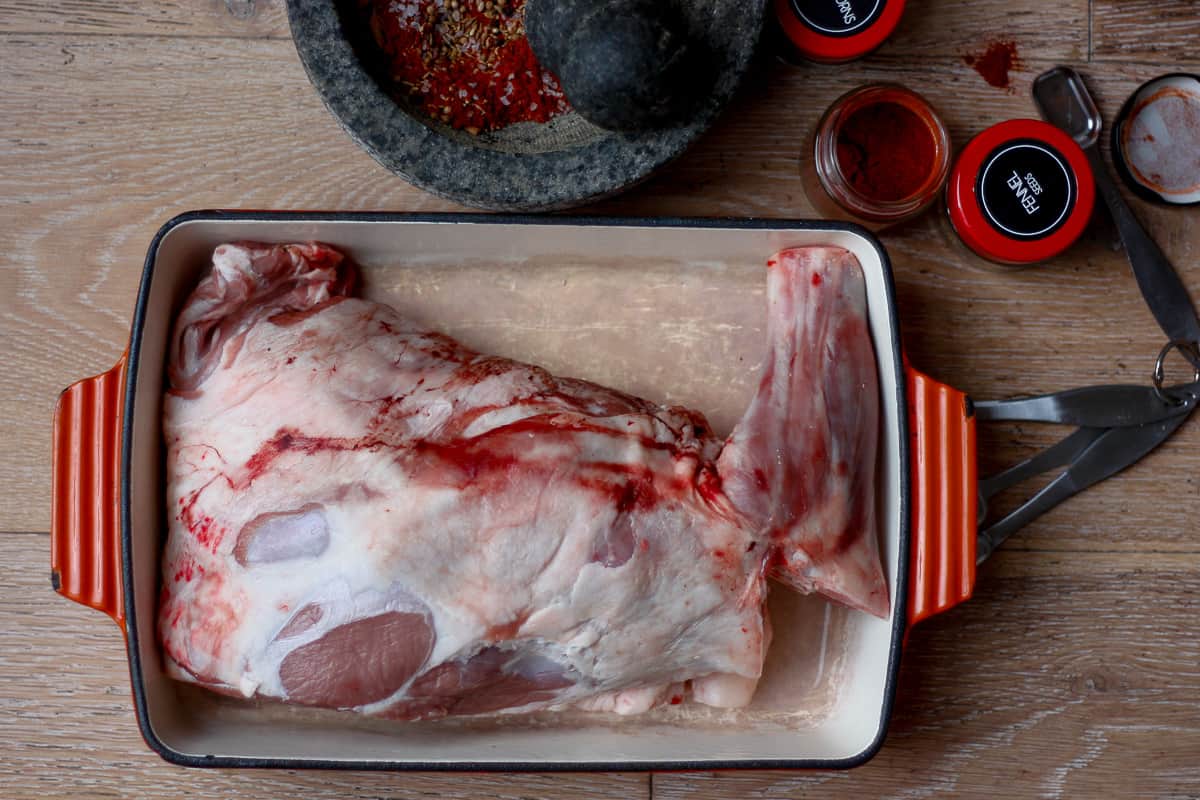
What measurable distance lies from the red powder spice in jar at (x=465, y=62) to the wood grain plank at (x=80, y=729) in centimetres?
77

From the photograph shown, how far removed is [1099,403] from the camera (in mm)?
1213

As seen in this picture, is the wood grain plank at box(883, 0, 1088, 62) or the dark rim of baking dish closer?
the dark rim of baking dish

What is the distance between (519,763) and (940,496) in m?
0.57

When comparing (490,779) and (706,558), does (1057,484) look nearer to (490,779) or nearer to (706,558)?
(706,558)

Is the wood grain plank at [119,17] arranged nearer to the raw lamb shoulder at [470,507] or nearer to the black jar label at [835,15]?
the raw lamb shoulder at [470,507]

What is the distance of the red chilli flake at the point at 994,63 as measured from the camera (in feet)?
4.07

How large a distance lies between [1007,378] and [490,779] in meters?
0.87

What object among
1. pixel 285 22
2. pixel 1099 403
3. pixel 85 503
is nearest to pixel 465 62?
pixel 285 22

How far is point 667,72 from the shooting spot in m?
0.94

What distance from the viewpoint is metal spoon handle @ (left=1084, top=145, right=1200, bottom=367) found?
4.02 feet

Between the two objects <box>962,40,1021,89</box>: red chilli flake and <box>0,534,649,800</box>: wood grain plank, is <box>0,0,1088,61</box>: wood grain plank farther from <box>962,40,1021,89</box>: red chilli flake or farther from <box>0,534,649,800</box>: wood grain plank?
<box>0,534,649,800</box>: wood grain plank

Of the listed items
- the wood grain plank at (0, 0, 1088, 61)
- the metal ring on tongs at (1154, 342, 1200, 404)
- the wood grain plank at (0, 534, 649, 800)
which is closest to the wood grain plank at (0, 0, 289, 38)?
the wood grain plank at (0, 0, 1088, 61)

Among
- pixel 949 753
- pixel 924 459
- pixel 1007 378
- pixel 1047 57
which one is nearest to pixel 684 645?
pixel 924 459

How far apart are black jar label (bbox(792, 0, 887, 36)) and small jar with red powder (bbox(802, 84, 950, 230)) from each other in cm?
8
